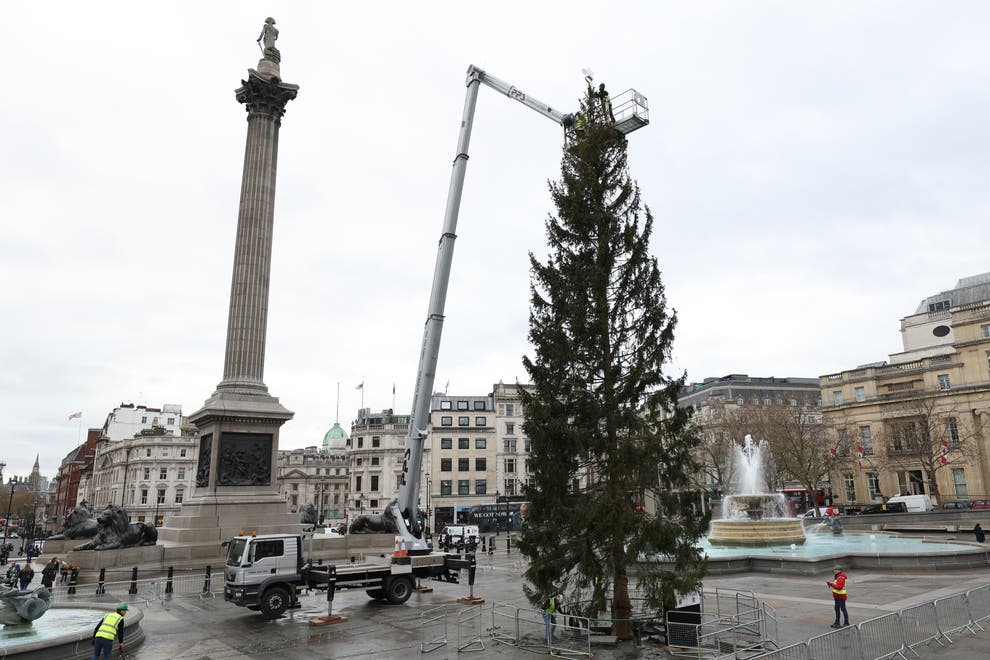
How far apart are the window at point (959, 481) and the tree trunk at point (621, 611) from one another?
65974 millimetres

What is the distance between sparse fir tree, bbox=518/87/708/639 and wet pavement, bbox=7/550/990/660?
1831 mm

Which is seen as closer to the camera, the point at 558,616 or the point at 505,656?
the point at 505,656

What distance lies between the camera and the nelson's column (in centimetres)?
3322

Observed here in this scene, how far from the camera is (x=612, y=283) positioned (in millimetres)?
15672

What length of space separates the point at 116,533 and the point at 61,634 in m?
19.8

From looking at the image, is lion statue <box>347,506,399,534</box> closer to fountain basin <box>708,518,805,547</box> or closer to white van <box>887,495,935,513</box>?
fountain basin <box>708,518,805,547</box>

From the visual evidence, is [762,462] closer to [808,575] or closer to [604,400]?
[808,575]

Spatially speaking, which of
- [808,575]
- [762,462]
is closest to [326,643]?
[808,575]

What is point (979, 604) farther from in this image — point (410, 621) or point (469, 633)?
point (410, 621)

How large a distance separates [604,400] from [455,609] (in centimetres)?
954

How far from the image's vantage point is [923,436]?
57.8 metres

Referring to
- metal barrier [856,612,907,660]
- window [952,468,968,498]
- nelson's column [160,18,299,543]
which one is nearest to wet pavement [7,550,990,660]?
metal barrier [856,612,907,660]

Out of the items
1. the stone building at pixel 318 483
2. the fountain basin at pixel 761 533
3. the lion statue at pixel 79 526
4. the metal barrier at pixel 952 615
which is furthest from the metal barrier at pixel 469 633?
the stone building at pixel 318 483

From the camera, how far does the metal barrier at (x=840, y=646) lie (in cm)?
1165
